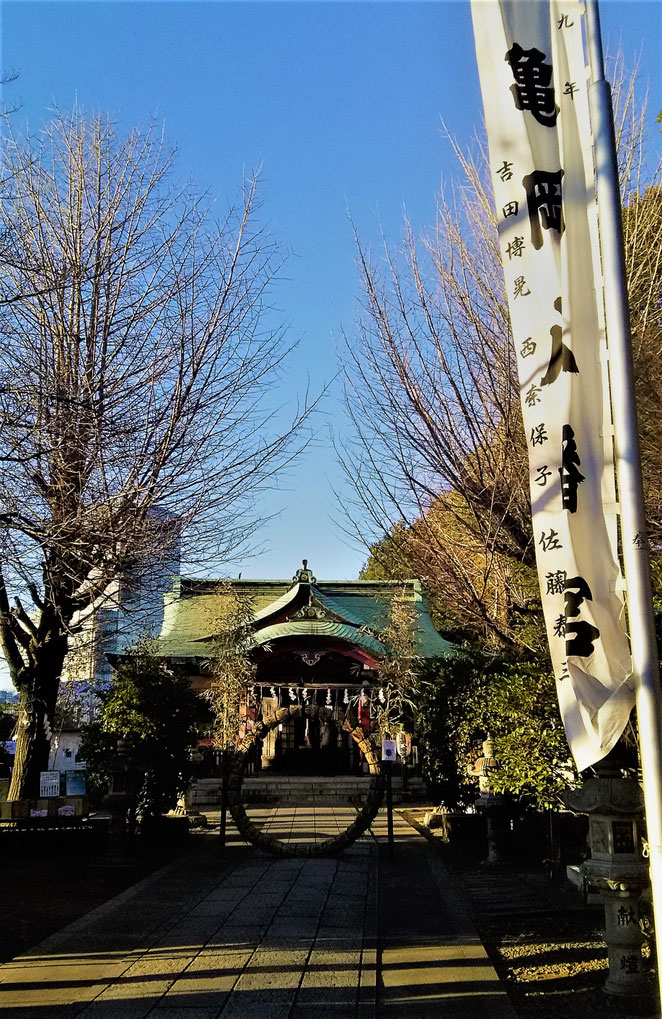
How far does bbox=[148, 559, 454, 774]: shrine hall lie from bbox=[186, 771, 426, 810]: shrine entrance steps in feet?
4.57

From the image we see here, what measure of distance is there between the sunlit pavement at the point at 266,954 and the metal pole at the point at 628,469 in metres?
2.01

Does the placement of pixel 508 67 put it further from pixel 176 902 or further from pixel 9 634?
pixel 9 634

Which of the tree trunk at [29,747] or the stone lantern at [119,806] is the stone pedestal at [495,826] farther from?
the tree trunk at [29,747]

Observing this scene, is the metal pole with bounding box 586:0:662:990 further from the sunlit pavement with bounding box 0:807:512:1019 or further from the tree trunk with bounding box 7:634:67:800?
the tree trunk with bounding box 7:634:67:800

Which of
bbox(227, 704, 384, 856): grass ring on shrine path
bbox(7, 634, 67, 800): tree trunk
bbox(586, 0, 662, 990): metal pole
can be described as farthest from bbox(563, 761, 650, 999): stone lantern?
bbox(7, 634, 67, 800): tree trunk

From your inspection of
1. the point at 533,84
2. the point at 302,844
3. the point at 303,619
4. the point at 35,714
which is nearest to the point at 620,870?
the point at 533,84

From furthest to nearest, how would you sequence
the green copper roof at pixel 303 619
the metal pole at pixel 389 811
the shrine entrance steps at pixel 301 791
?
the green copper roof at pixel 303 619 < the shrine entrance steps at pixel 301 791 < the metal pole at pixel 389 811

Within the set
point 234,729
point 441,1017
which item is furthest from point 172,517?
point 234,729

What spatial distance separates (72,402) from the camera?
711cm

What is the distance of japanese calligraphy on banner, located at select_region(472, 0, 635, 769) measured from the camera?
15.1ft

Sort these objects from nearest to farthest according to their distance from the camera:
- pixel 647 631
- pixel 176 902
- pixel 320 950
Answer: pixel 647 631, pixel 320 950, pixel 176 902

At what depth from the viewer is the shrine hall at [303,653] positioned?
73.0ft

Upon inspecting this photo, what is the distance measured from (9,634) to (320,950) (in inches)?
299

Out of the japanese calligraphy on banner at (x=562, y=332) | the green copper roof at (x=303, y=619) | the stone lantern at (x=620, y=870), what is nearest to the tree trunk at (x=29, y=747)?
the green copper roof at (x=303, y=619)
